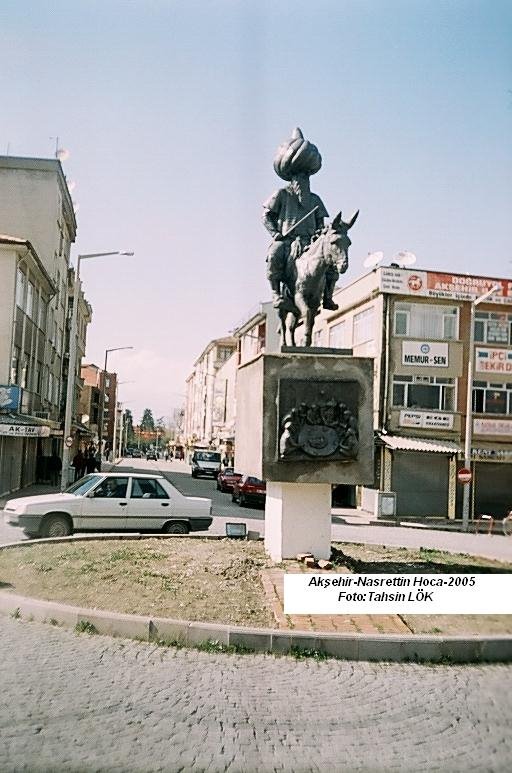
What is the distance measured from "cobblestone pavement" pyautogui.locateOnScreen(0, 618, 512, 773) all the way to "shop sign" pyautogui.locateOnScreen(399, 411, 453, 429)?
23.8 metres

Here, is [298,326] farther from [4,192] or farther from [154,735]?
[4,192]

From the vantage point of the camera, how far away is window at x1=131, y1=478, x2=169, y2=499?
1483cm

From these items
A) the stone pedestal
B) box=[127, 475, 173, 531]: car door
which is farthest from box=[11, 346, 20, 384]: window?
the stone pedestal

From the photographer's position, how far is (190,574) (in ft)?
32.6

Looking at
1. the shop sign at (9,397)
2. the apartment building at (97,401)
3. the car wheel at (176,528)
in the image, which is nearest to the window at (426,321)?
the shop sign at (9,397)

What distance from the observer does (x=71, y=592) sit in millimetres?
8875

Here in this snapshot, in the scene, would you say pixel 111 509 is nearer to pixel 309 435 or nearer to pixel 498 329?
pixel 309 435

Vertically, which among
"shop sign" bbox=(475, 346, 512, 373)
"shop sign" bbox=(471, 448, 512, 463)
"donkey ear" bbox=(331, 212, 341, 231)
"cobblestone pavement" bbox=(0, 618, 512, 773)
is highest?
"shop sign" bbox=(475, 346, 512, 373)

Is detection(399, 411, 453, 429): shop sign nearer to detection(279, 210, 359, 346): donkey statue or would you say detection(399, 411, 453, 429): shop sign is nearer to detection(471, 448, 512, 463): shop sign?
detection(471, 448, 512, 463): shop sign

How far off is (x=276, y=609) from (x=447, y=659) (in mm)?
1991

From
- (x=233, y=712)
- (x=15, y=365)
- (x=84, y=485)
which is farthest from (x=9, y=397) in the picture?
(x=233, y=712)

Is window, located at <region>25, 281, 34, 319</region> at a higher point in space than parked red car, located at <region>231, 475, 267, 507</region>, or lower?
higher

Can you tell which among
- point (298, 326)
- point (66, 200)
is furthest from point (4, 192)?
point (298, 326)

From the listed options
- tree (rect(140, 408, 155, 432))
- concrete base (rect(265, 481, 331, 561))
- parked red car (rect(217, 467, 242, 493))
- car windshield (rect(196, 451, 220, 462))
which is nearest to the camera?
concrete base (rect(265, 481, 331, 561))
